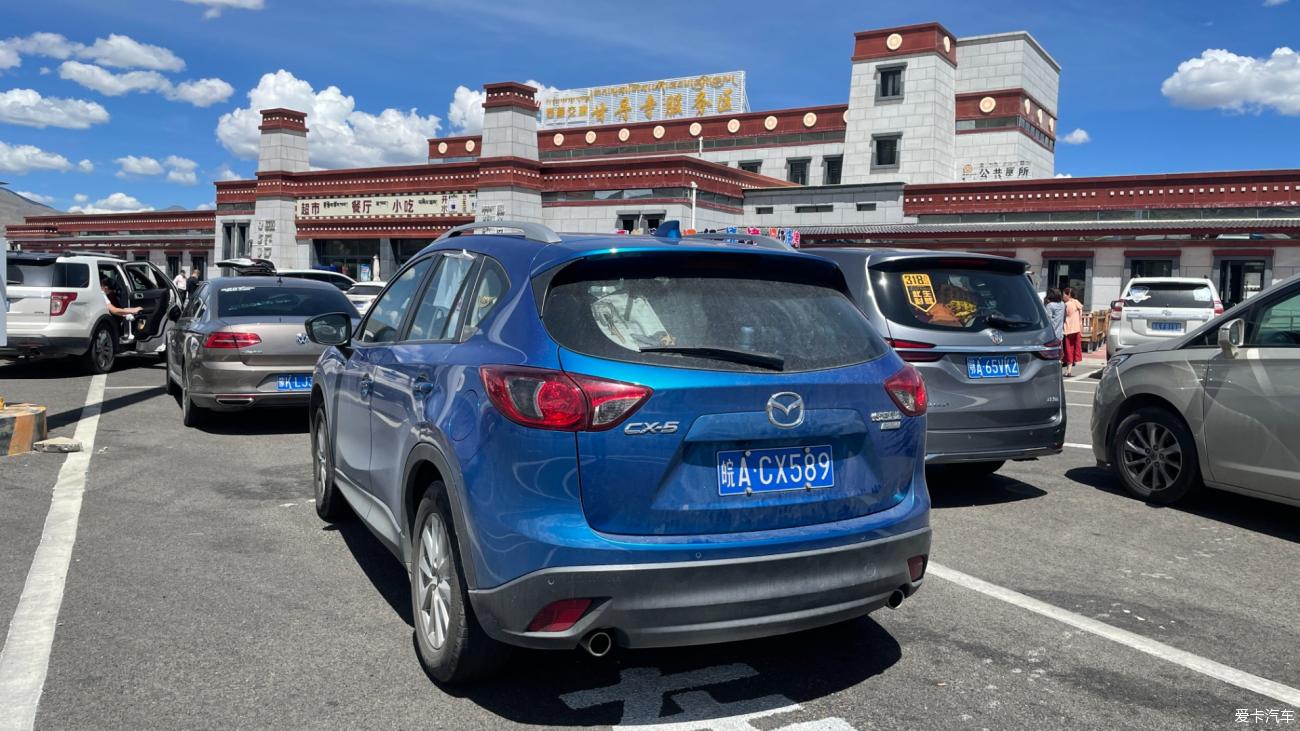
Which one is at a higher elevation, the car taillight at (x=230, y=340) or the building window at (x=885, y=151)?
the building window at (x=885, y=151)

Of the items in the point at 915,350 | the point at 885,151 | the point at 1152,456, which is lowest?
the point at 1152,456

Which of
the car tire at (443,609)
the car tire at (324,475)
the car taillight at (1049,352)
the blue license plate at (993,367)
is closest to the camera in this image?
the car tire at (443,609)

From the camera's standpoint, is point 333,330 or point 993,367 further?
point 993,367

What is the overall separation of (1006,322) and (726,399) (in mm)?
3995

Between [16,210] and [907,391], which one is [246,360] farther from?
[16,210]

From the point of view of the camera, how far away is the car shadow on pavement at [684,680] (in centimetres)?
340

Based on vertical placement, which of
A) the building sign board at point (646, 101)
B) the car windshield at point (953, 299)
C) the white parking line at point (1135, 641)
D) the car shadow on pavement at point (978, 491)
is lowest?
the white parking line at point (1135, 641)

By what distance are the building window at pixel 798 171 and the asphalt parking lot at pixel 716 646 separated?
3712cm

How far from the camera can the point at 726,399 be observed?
318 cm

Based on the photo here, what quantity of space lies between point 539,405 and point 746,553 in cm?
81

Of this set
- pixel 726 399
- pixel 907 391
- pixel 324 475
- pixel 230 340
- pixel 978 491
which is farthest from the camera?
A: pixel 230 340

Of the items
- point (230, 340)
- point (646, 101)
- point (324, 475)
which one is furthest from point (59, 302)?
point (646, 101)

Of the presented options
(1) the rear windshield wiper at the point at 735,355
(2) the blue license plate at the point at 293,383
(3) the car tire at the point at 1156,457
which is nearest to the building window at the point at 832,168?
(2) the blue license plate at the point at 293,383

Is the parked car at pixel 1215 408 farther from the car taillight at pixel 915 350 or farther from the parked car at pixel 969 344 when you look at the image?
the car taillight at pixel 915 350
